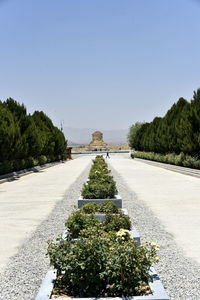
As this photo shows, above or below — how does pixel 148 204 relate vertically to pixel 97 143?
below

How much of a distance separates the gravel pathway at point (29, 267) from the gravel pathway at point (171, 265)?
1.83 meters

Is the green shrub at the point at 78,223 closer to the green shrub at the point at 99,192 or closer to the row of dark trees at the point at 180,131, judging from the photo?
the green shrub at the point at 99,192

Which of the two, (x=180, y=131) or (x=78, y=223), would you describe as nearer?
(x=78, y=223)

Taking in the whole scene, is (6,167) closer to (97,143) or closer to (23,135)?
(23,135)

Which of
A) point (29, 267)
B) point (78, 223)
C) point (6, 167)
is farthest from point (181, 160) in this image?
point (29, 267)

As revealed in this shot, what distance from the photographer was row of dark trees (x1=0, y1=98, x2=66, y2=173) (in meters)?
25.2

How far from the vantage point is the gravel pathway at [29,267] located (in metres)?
5.08

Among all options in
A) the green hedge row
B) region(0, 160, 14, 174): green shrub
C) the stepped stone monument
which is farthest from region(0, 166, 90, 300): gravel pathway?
the stepped stone monument

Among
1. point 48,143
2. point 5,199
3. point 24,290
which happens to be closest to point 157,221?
point 24,290

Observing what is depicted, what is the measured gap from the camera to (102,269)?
4.23 meters

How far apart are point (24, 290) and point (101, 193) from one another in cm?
613

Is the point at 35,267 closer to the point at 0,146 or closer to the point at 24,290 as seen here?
the point at 24,290

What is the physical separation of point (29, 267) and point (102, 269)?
2291 millimetres

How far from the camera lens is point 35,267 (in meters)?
6.11
